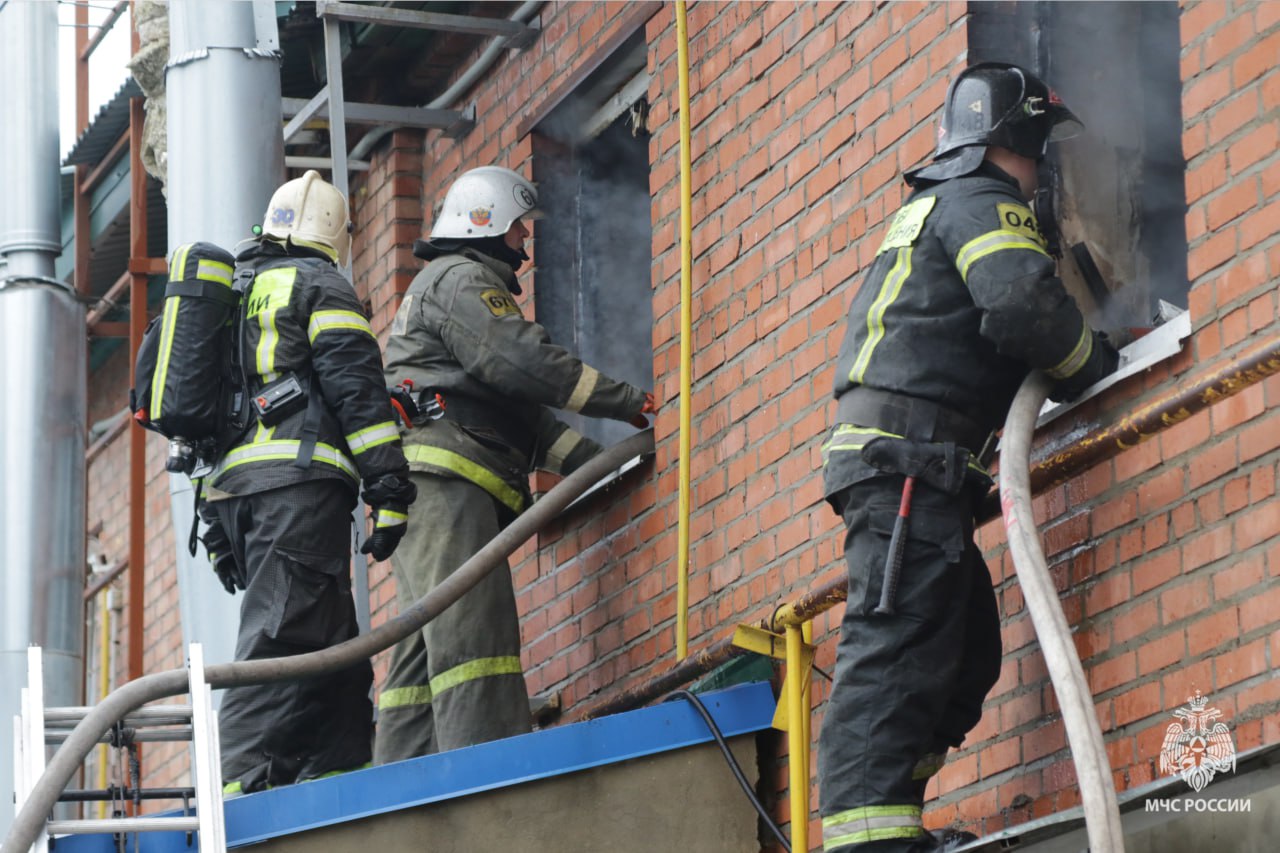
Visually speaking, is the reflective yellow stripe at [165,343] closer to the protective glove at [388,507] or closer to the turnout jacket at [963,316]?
the protective glove at [388,507]

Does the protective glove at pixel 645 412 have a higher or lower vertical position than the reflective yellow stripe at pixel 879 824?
higher

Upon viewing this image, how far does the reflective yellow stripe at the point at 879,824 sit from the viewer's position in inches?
196

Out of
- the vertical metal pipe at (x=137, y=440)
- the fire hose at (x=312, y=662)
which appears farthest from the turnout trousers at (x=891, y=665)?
the vertical metal pipe at (x=137, y=440)

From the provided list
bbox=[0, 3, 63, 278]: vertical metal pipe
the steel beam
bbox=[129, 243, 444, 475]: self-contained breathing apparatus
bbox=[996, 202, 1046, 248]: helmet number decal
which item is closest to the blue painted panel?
bbox=[129, 243, 444, 475]: self-contained breathing apparatus

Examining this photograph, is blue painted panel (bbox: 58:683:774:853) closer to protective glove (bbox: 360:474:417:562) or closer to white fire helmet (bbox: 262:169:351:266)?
protective glove (bbox: 360:474:417:562)

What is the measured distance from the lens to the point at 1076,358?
5.13 metres

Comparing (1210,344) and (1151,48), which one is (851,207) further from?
(1210,344)

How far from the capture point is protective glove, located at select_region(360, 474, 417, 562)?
21.9ft

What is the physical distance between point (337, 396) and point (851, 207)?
5.21 ft

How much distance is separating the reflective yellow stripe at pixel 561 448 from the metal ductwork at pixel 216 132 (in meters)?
1.14

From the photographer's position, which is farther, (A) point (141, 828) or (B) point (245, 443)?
(B) point (245, 443)

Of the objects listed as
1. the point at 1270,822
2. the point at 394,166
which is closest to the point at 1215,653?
the point at 1270,822

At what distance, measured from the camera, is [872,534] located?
204 inches

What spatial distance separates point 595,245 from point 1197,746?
4.35 meters
